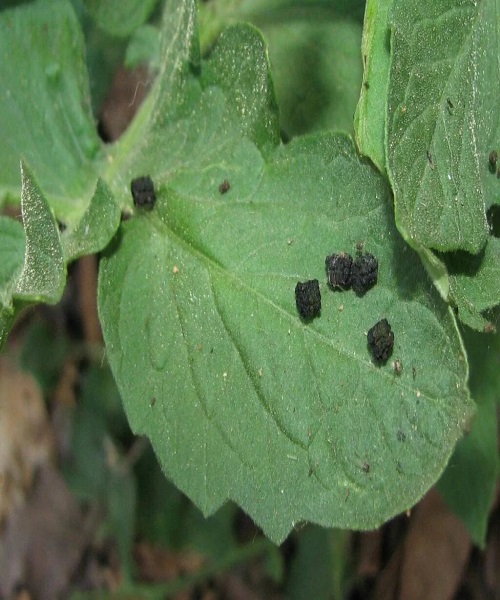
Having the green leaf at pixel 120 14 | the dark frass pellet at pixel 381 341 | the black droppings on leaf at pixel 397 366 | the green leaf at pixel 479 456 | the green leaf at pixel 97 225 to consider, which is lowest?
the green leaf at pixel 479 456


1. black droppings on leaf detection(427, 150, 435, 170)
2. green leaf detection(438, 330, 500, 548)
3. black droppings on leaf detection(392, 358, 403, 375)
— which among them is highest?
black droppings on leaf detection(427, 150, 435, 170)

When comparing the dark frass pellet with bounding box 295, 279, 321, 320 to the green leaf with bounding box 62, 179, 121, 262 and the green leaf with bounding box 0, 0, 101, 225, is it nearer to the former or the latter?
the green leaf with bounding box 62, 179, 121, 262

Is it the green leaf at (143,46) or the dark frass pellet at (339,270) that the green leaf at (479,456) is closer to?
the dark frass pellet at (339,270)

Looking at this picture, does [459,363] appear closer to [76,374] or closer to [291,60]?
[291,60]

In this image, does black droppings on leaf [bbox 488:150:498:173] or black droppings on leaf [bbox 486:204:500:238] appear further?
black droppings on leaf [bbox 486:204:500:238]

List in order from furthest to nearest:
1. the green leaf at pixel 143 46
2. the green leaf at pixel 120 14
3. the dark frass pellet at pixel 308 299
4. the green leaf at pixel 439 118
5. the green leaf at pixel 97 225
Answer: the green leaf at pixel 143 46 → the green leaf at pixel 120 14 → the green leaf at pixel 97 225 → the dark frass pellet at pixel 308 299 → the green leaf at pixel 439 118

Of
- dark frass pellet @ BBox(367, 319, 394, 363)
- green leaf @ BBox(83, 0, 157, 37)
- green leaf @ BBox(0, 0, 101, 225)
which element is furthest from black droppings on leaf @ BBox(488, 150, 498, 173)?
green leaf @ BBox(83, 0, 157, 37)

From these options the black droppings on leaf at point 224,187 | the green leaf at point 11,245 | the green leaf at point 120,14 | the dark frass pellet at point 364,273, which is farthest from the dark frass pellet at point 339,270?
the green leaf at point 120,14
